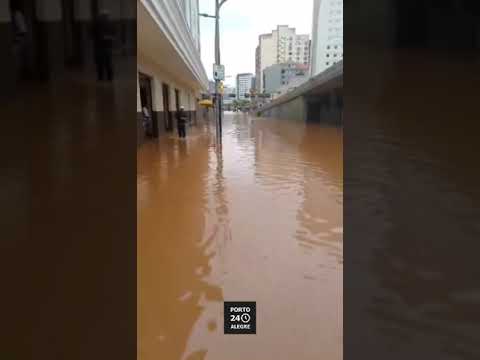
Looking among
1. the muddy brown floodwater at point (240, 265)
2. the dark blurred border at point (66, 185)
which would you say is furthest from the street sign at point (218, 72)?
the dark blurred border at point (66, 185)

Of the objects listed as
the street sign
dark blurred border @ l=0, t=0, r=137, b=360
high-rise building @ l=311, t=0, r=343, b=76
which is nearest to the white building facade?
the street sign

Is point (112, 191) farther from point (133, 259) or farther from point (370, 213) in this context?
point (370, 213)

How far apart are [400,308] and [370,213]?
69.8 inches

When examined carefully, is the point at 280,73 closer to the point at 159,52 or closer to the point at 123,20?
the point at 159,52

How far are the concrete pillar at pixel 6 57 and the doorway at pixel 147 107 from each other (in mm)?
11218

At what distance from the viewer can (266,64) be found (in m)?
66.9

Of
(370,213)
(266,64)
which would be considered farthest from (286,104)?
(370,213)

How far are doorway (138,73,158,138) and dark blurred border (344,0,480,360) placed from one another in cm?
1118

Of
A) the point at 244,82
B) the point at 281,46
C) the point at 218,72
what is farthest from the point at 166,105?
the point at 244,82

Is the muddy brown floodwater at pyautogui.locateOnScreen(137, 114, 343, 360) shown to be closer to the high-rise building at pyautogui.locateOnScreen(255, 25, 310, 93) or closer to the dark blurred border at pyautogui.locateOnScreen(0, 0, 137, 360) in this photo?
the dark blurred border at pyautogui.locateOnScreen(0, 0, 137, 360)

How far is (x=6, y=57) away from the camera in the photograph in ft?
8.18

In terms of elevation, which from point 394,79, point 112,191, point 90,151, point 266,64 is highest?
point 266,64

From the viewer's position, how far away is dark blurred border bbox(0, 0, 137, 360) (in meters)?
2.46

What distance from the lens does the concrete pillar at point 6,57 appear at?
7.91 ft
